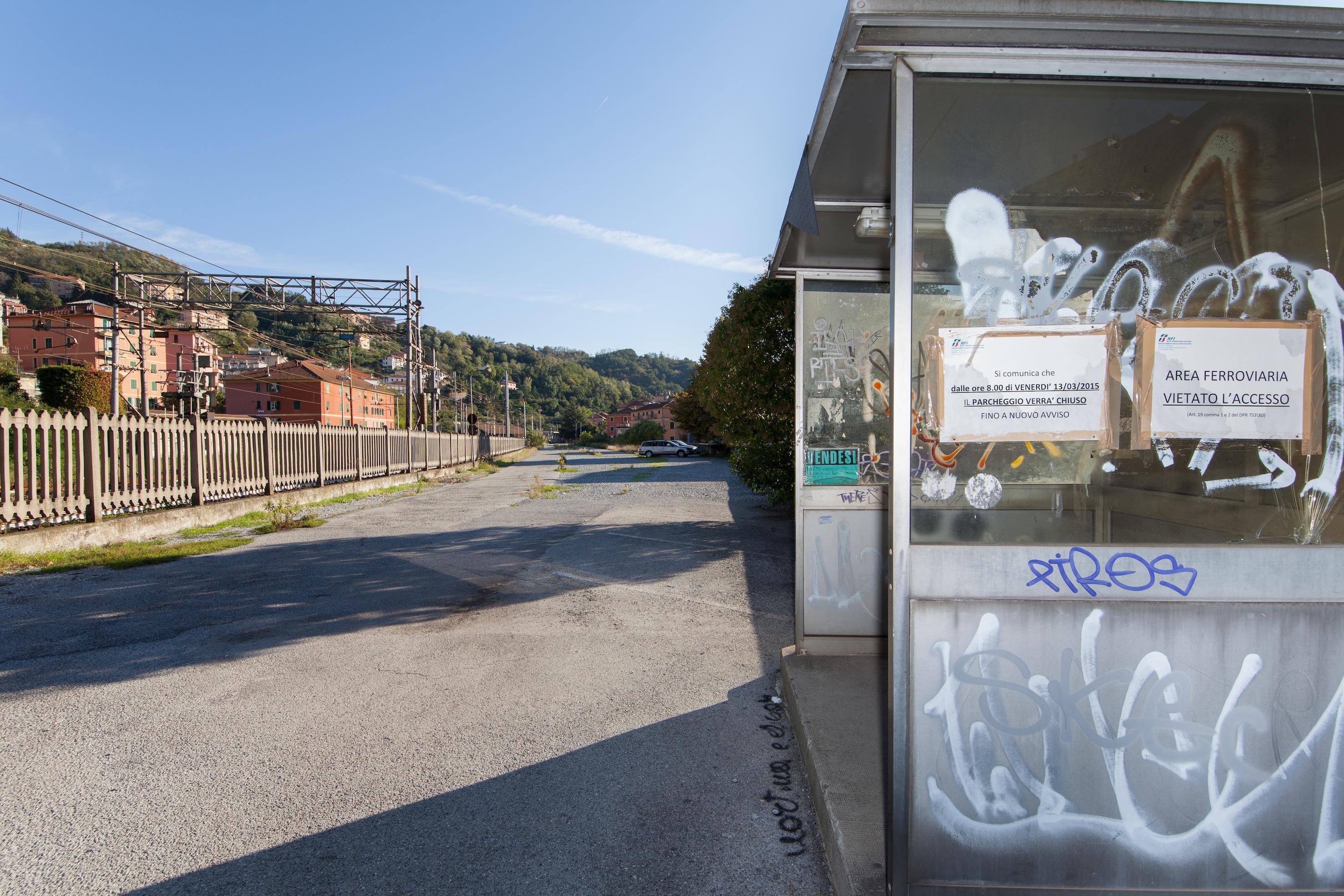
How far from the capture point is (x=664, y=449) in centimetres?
5147

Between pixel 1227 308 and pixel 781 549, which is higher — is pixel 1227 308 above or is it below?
above

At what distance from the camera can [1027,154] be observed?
7.87 feet

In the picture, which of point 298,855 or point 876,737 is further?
point 876,737

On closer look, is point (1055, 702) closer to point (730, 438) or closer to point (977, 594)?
point (977, 594)

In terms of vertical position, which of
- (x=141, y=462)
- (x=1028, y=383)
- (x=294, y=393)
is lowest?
(x=141, y=462)

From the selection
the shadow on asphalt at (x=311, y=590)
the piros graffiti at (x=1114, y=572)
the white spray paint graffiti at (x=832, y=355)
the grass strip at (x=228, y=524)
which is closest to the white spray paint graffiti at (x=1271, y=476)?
the piros graffiti at (x=1114, y=572)

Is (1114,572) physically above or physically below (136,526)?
above

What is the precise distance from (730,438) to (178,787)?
28.4ft

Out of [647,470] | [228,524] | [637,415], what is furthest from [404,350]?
[637,415]

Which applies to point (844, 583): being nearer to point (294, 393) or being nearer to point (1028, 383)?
point (1028, 383)

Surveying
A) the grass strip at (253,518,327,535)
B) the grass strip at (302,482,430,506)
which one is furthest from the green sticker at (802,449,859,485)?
the grass strip at (302,482,430,506)

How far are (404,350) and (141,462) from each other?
879 inches

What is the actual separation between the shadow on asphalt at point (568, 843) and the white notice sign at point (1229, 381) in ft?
6.80

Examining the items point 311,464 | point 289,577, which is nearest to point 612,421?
point 311,464
